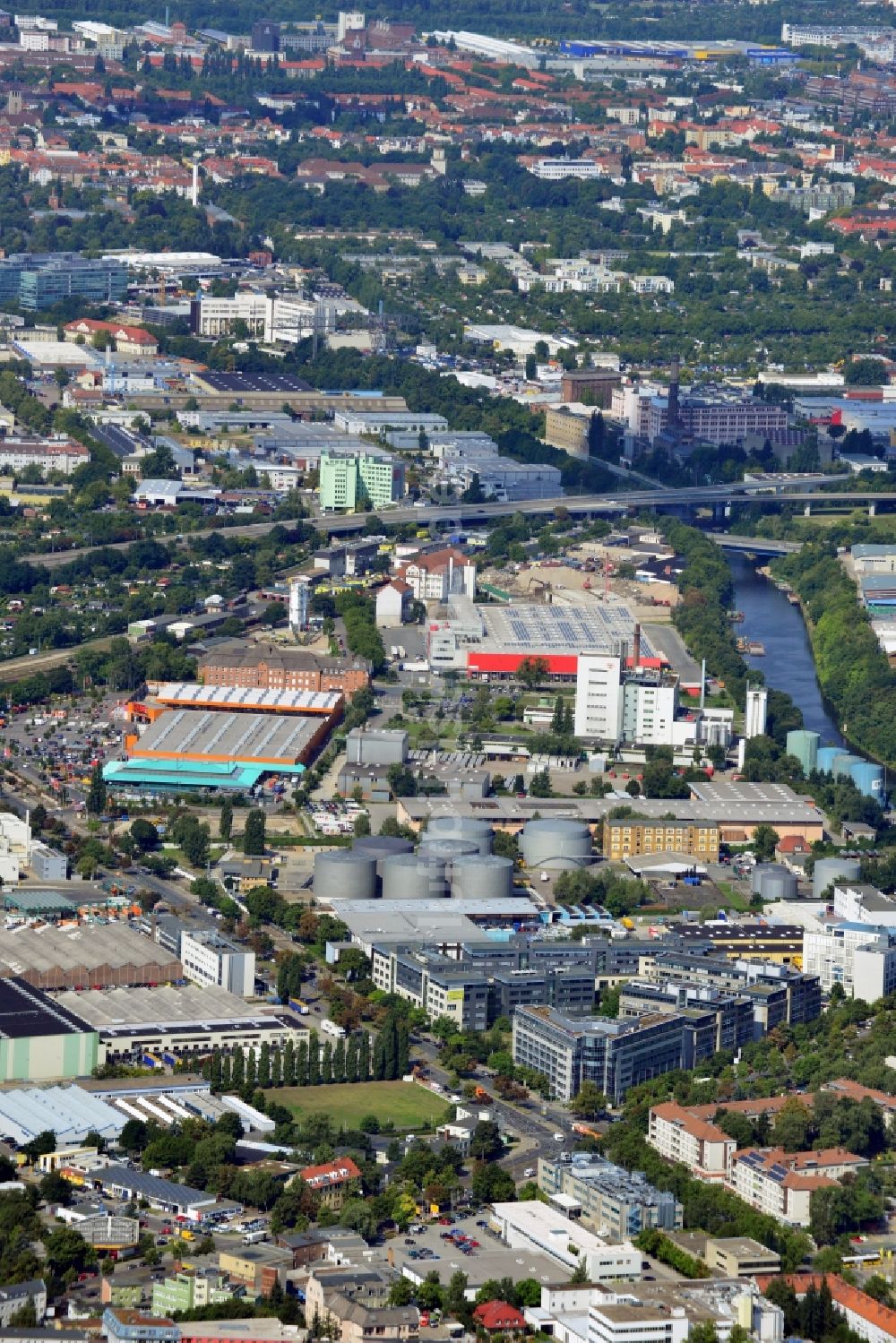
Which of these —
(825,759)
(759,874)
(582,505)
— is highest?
(759,874)

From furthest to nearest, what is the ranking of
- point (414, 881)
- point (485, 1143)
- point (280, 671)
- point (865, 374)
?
1. point (865, 374)
2. point (280, 671)
3. point (414, 881)
4. point (485, 1143)

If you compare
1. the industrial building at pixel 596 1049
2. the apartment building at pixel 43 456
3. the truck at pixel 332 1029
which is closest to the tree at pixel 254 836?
the truck at pixel 332 1029

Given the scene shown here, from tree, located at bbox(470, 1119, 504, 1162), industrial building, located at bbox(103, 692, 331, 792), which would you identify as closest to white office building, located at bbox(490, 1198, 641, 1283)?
tree, located at bbox(470, 1119, 504, 1162)

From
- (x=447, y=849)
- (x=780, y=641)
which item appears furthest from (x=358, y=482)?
(x=447, y=849)

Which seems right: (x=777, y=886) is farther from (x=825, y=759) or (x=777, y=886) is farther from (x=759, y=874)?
(x=825, y=759)

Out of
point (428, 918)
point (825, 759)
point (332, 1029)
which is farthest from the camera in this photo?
point (825, 759)

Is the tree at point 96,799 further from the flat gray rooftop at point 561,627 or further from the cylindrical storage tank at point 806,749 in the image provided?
the flat gray rooftop at point 561,627

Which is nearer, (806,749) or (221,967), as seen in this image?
(221,967)
